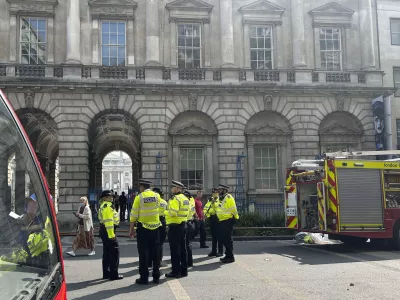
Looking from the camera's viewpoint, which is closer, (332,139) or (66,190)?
(66,190)

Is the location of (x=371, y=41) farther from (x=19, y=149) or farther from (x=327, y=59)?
(x=19, y=149)

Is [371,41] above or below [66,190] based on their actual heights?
above

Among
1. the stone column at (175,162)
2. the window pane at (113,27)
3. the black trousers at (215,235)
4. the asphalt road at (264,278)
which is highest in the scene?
the window pane at (113,27)

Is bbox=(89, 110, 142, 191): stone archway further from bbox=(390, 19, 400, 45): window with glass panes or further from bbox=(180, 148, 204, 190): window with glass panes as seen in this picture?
bbox=(390, 19, 400, 45): window with glass panes

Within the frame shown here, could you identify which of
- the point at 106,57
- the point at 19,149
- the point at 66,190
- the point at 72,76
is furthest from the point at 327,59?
the point at 19,149

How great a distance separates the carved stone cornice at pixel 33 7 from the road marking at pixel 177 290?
1867 cm

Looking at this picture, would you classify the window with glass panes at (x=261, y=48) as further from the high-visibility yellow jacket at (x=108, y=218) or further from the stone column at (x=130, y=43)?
the high-visibility yellow jacket at (x=108, y=218)

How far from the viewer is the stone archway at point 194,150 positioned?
23250 mm

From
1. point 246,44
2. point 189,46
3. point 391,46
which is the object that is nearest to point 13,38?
point 189,46

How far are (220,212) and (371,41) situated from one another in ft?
60.1

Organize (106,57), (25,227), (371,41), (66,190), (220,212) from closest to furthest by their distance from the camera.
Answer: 1. (25,227)
2. (220,212)
3. (66,190)
4. (106,57)
5. (371,41)

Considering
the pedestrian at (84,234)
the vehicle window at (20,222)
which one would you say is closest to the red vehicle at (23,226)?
the vehicle window at (20,222)

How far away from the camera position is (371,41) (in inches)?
990

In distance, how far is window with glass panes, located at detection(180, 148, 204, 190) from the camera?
23.4 metres
